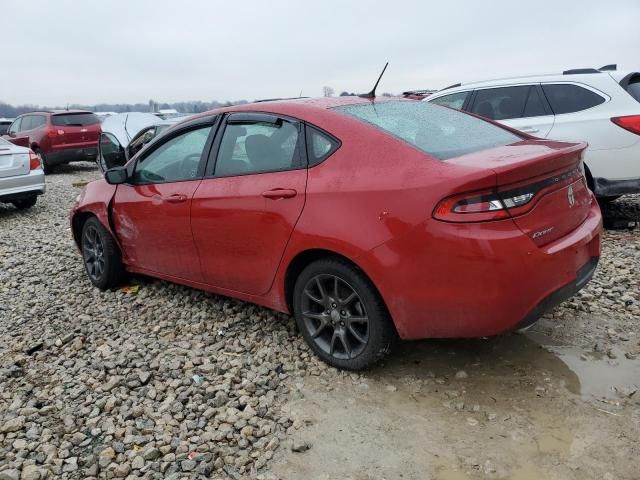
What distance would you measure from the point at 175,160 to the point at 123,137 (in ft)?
25.5

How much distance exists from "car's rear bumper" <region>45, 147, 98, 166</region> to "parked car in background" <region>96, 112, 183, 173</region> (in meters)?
3.05

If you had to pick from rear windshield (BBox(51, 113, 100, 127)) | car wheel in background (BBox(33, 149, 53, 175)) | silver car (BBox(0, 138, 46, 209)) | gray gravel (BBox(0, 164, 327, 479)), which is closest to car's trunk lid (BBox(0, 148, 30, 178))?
silver car (BBox(0, 138, 46, 209))

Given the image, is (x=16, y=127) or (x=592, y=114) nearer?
(x=592, y=114)

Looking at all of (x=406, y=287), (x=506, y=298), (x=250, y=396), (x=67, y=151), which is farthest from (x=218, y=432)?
(x=67, y=151)

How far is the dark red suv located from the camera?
1429cm

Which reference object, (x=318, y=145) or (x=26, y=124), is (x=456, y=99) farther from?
(x=26, y=124)

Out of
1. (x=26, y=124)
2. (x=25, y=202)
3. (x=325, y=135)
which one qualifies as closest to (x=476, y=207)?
(x=325, y=135)

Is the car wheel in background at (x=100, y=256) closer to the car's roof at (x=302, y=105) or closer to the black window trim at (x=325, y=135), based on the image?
the car's roof at (x=302, y=105)

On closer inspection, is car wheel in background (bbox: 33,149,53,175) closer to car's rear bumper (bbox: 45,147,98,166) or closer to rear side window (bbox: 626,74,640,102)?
car's rear bumper (bbox: 45,147,98,166)

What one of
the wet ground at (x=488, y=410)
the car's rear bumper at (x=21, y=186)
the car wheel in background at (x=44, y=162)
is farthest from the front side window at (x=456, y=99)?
the car wheel in background at (x=44, y=162)

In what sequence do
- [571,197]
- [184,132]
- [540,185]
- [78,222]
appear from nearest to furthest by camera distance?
[540,185] < [571,197] < [184,132] < [78,222]

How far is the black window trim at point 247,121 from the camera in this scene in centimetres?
323

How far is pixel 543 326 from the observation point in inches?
143

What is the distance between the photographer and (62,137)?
47.0 ft
